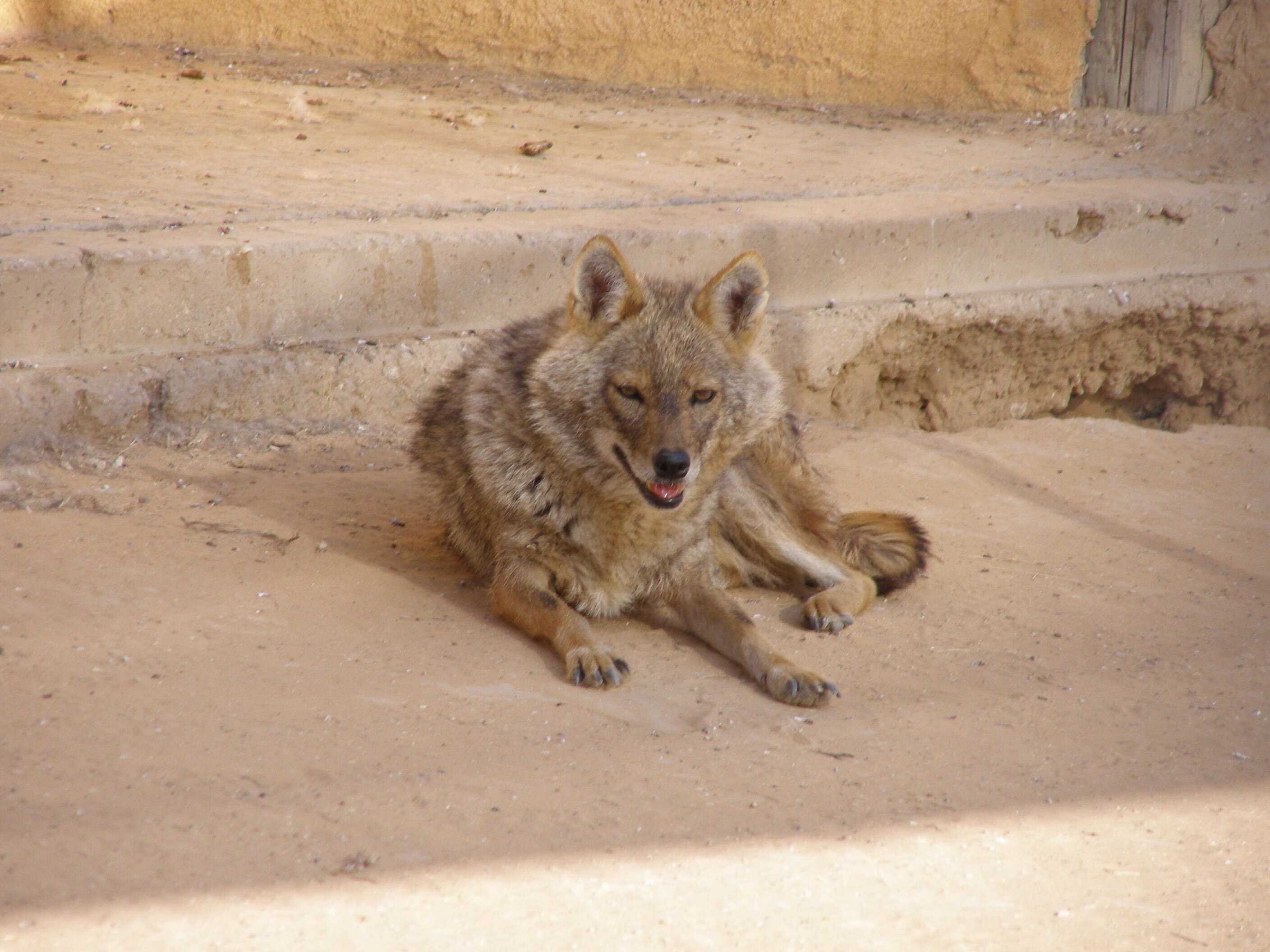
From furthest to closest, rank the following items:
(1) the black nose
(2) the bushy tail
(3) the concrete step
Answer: (3) the concrete step < (2) the bushy tail < (1) the black nose

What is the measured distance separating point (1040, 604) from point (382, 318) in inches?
121

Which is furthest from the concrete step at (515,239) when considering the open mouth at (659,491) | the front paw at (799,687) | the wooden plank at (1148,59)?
the front paw at (799,687)

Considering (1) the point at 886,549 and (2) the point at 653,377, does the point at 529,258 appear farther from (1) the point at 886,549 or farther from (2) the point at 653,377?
(1) the point at 886,549

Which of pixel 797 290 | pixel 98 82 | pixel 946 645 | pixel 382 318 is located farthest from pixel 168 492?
pixel 98 82

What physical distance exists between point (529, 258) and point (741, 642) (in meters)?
2.45

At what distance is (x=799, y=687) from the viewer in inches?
143

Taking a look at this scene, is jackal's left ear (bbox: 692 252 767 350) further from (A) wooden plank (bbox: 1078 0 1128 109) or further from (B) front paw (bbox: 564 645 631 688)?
(A) wooden plank (bbox: 1078 0 1128 109)

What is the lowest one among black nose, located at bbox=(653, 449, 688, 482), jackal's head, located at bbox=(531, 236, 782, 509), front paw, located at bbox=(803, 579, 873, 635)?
front paw, located at bbox=(803, 579, 873, 635)

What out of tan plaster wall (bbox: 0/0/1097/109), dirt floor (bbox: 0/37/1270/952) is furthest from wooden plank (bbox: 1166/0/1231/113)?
dirt floor (bbox: 0/37/1270/952)

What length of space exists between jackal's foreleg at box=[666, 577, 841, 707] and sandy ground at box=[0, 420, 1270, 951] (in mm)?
60

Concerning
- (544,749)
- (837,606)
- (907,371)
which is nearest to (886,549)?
(837,606)

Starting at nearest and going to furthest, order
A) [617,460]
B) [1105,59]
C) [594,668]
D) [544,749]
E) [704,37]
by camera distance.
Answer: [544,749] → [594,668] → [617,460] → [1105,59] → [704,37]

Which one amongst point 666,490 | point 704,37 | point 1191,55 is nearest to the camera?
point 666,490

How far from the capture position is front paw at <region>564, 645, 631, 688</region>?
360cm
